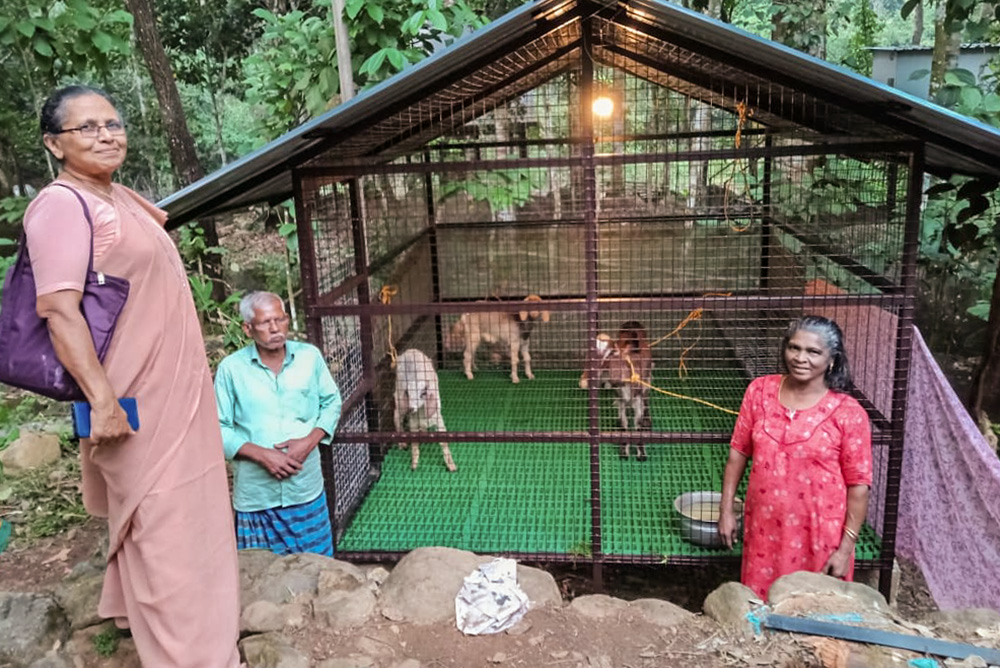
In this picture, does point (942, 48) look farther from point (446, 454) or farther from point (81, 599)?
point (81, 599)

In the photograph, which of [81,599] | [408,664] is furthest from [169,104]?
[408,664]

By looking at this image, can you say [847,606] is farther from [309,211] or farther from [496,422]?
[496,422]

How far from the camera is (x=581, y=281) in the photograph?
7949 mm

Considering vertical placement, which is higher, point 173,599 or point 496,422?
point 173,599

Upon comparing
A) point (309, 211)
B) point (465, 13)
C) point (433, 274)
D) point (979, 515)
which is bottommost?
point (979, 515)

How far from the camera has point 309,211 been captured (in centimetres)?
412

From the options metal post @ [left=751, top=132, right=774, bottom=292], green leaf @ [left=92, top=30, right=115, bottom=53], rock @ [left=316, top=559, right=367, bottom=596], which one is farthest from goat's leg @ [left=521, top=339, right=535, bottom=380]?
rock @ [left=316, top=559, right=367, bottom=596]

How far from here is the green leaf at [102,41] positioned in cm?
498

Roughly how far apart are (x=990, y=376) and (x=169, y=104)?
8684 millimetres

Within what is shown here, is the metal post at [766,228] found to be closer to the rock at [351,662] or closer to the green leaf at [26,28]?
the rock at [351,662]

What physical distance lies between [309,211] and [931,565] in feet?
13.1

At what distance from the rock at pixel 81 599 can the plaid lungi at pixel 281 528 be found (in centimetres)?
85

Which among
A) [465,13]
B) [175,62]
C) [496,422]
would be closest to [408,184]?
[465,13]

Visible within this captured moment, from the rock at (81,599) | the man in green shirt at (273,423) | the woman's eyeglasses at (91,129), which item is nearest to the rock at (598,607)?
the man in green shirt at (273,423)
